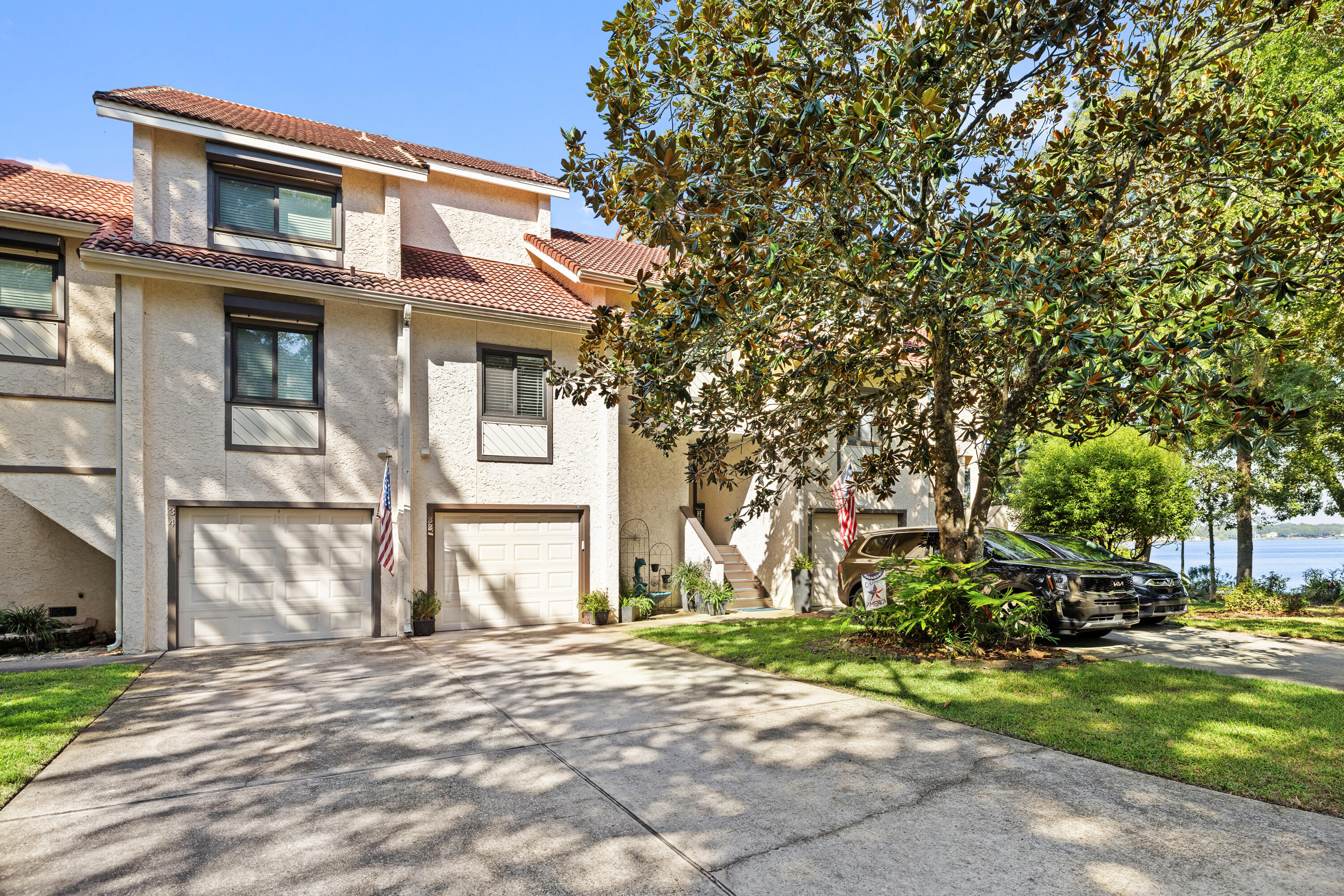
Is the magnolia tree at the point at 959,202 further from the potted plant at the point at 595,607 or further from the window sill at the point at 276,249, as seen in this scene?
the window sill at the point at 276,249

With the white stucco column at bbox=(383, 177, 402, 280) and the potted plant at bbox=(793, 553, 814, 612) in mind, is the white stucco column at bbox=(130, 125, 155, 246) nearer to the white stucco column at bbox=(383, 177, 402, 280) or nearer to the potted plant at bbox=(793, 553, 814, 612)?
the white stucco column at bbox=(383, 177, 402, 280)

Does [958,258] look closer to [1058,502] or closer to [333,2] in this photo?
[333,2]

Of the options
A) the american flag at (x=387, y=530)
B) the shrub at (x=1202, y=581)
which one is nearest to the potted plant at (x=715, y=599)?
the american flag at (x=387, y=530)

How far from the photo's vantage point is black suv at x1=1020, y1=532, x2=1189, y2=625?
10984 millimetres

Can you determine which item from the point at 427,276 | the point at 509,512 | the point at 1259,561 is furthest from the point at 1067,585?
the point at 427,276

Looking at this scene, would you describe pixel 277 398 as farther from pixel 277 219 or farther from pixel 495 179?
pixel 495 179

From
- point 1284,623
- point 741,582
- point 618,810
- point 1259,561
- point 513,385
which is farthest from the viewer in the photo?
point 1259,561

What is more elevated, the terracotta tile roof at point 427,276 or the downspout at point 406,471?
the terracotta tile roof at point 427,276

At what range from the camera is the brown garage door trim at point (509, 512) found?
1252 cm

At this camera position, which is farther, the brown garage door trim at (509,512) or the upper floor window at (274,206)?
the brown garage door trim at (509,512)

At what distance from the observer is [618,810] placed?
438 centimetres

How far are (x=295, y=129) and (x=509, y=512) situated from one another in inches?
311

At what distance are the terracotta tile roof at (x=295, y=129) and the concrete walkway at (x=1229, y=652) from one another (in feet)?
32.5

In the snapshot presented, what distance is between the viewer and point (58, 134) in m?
11.4
